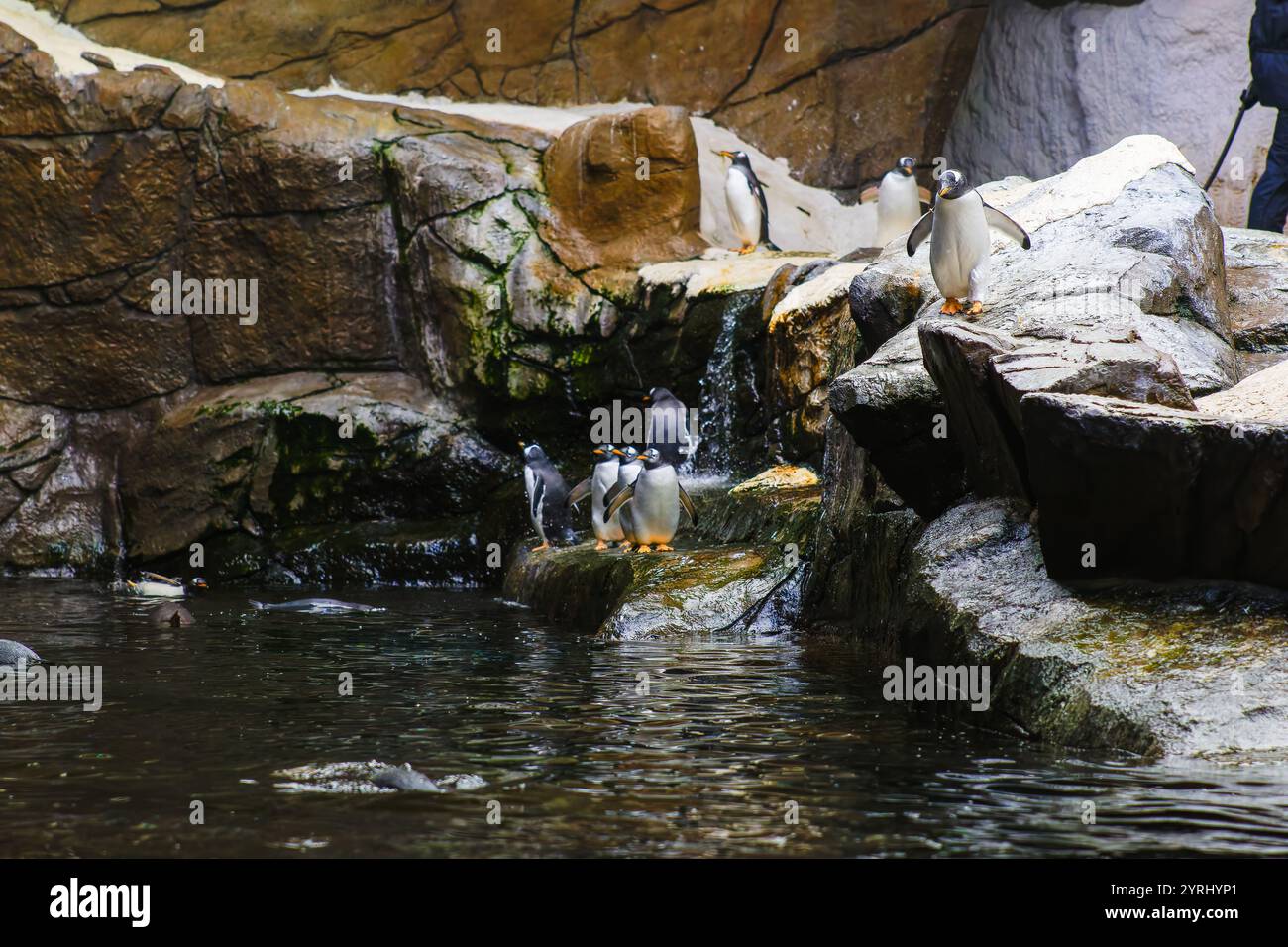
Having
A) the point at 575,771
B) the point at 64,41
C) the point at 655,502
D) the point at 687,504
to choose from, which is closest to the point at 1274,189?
the point at 687,504

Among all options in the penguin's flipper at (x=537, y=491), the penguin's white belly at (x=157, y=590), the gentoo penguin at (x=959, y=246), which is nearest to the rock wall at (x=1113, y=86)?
the penguin's flipper at (x=537, y=491)

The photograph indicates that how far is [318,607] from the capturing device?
9203mm

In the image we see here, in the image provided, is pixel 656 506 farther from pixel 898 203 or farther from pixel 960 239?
pixel 898 203

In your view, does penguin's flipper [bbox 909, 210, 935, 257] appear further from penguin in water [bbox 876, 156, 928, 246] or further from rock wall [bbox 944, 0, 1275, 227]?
rock wall [bbox 944, 0, 1275, 227]

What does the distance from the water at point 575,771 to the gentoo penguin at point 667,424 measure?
3.67m

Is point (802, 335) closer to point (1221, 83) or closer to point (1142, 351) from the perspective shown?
point (1142, 351)

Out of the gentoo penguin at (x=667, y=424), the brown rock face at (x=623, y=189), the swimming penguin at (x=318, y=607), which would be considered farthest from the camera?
the brown rock face at (x=623, y=189)

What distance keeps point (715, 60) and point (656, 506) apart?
8514mm

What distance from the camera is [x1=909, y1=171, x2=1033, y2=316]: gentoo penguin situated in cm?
645

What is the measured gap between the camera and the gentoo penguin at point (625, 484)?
28.7ft

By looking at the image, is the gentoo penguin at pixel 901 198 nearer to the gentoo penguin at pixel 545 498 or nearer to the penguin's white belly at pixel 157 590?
the gentoo penguin at pixel 545 498

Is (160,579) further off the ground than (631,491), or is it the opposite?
(631,491)

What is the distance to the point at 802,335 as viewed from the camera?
966cm
